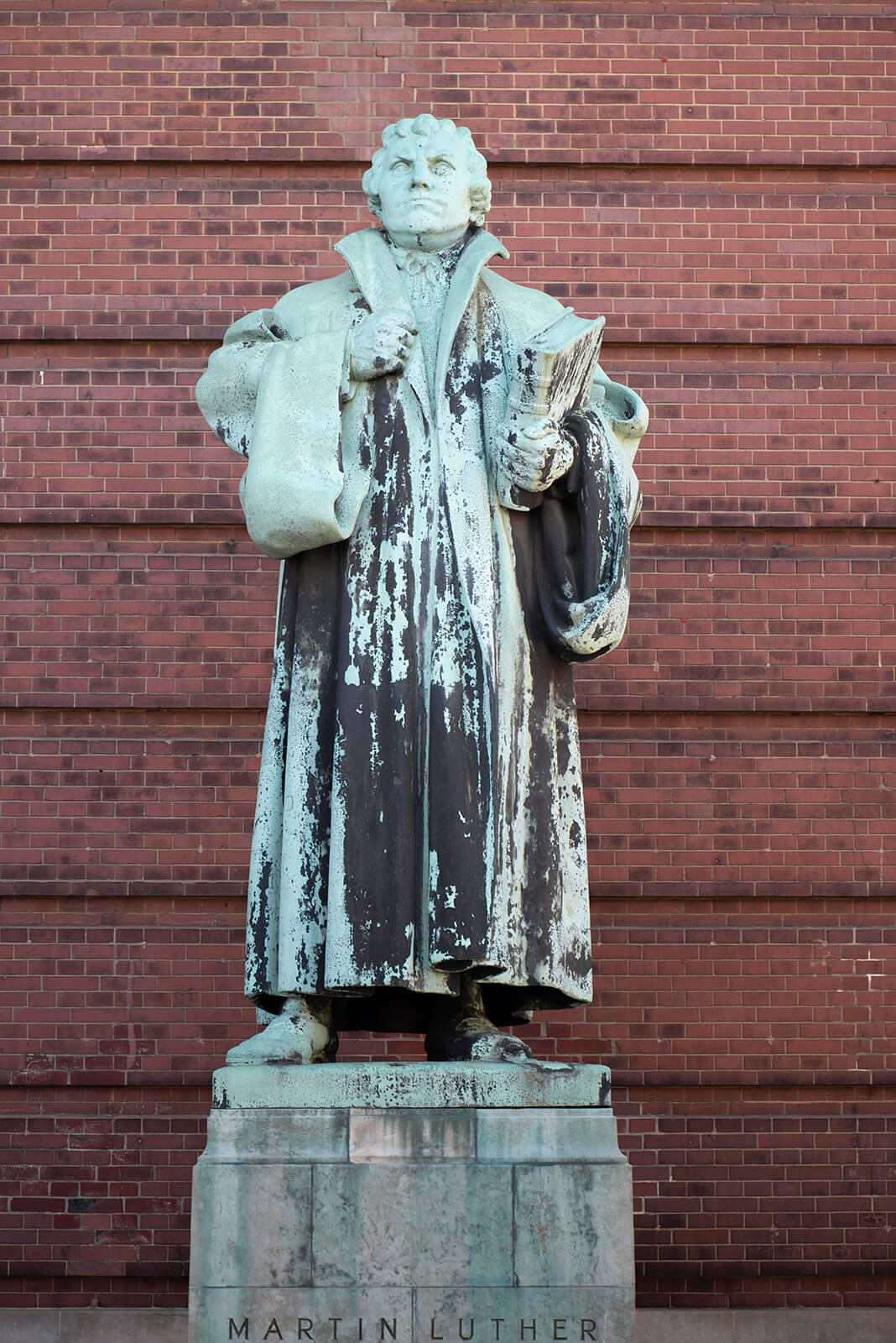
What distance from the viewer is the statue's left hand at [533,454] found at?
16.6ft

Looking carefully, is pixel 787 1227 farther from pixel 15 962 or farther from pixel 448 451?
pixel 448 451

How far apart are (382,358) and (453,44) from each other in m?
4.82

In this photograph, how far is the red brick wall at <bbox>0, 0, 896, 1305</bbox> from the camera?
8.56 m

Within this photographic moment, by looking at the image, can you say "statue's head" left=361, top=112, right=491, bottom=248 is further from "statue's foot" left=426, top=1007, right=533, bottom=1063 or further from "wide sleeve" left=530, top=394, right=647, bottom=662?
"statue's foot" left=426, top=1007, right=533, bottom=1063

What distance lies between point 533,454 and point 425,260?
2.39ft

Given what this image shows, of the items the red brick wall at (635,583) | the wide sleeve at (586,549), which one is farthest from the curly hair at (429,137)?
the red brick wall at (635,583)

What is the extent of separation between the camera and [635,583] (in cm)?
909

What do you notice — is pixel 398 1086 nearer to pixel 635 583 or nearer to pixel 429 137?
pixel 429 137

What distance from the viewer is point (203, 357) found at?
924cm

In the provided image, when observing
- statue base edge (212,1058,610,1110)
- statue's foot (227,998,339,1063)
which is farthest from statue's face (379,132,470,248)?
statue base edge (212,1058,610,1110)

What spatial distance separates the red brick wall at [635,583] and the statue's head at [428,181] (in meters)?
3.82

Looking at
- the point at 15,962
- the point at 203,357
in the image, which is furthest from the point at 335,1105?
the point at 203,357

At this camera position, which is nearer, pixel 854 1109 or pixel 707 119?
pixel 854 1109

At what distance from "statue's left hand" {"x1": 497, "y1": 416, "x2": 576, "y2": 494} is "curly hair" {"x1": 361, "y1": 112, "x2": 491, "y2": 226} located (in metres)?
0.71
